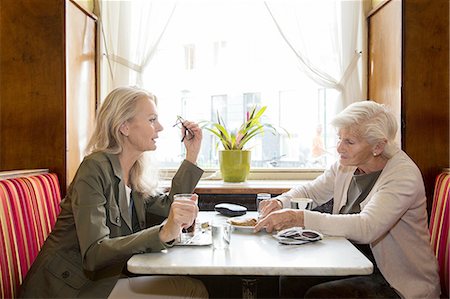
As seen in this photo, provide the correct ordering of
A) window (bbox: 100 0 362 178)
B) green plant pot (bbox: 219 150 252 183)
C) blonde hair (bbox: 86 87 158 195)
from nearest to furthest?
blonde hair (bbox: 86 87 158 195) → green plant pot (bbox: 219 150 252 183) → window (bbox: 100 0 362 178)

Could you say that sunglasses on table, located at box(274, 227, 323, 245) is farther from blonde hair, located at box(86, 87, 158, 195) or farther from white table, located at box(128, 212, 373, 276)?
blonde hair, located at box(86, 87, 158, 195)

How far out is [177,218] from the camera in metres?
1.38

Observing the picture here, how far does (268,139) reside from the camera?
331cm

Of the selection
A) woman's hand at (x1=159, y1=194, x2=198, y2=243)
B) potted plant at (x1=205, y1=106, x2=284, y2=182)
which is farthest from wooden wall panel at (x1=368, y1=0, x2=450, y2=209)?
woman's hand at (x1=159, y1=194, x2=198, y2=243)

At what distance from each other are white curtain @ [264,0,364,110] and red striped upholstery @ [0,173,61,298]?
75.1 inches

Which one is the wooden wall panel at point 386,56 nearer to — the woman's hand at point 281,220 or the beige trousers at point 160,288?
the woman's hand at point 281,220

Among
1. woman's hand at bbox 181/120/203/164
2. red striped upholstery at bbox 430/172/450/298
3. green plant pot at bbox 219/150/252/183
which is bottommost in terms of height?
red striped upholstery at bbox 430/172/450/298

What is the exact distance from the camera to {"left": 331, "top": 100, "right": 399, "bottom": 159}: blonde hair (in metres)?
1.85

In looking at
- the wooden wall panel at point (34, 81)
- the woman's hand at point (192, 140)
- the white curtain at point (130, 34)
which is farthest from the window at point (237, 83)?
the woman's hand at point (192, 140)

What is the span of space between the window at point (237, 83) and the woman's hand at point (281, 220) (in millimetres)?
1615

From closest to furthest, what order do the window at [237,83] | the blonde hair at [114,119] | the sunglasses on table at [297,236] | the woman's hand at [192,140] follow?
the sunglasses on table at [297,236] → the blonde hair at [114,119] → the woman's hand at [192,140] → the window at [237,83]

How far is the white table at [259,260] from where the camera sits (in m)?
1.24

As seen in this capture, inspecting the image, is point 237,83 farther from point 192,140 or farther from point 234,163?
point 192,140

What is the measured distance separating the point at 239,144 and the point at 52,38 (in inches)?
51.2
